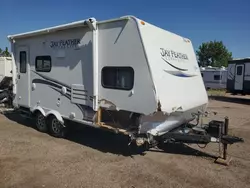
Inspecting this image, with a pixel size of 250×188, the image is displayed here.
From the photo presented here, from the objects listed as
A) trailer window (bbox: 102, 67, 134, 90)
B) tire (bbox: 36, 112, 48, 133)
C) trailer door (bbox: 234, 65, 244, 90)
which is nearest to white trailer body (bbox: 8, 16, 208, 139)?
trailer window (bbox: 102, 67, 134, 90)

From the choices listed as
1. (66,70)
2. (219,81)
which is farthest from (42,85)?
(219,81)

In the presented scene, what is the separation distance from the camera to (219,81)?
28719 millimetres

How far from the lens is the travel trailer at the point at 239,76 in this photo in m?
18.3

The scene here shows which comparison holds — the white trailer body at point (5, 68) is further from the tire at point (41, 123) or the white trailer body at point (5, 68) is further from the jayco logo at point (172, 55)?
the jayco logo at point (172, 55)

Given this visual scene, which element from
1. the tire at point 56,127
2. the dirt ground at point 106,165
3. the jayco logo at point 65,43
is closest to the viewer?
the dirt ground at point 106,165

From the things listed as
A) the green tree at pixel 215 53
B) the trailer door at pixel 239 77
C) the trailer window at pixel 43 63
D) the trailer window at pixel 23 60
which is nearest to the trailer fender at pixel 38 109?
the trailer window at pixel 43 63

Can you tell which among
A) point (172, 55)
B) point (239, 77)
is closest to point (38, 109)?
point (172, 55)

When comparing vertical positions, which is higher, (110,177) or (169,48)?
(169,48)

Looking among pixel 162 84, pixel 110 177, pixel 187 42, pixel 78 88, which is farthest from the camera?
pixel 187 42

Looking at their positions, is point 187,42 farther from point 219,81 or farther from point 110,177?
point 219,81

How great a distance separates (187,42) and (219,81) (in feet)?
76.3

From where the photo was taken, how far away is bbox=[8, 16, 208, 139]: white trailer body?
5238 mm

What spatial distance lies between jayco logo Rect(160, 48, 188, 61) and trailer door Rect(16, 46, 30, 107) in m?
4.68

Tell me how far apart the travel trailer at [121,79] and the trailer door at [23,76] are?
2.48 ft
